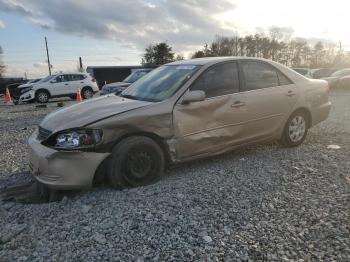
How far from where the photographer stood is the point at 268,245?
3119mm

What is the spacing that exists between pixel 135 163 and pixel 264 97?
2391mm

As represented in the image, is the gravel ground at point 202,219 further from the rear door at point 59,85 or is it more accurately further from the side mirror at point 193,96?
the rear door at point 59,85

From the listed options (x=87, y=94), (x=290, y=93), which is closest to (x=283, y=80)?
(x=290, y=93)

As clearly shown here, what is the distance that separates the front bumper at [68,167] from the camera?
13.6 ft

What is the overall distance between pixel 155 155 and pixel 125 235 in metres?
1.44

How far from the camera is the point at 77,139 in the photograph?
4.21 m

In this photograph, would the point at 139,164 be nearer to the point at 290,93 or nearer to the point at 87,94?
the point at 290,93

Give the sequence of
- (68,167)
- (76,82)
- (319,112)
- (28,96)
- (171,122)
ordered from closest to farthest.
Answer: (68,167)
(171,122)
(319,112)
(28,96)
(76,82)

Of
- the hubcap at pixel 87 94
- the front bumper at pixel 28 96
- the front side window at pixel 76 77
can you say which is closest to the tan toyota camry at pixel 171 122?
the front bumper at pixel 28 96

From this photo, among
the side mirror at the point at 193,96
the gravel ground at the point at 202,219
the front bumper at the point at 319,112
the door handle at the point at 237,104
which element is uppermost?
the side mirror at the point at 193,96

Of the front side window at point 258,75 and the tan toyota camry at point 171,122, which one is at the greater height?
the front side window at point 258,75

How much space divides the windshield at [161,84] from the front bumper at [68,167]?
1235 millimetres

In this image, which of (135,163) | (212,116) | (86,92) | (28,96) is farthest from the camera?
(86,92)

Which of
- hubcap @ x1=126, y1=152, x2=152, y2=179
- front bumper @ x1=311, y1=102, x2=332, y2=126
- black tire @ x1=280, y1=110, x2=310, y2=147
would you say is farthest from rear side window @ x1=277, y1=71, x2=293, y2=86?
hubcap @ x1=126, y1=152, x2=152, y2=179
